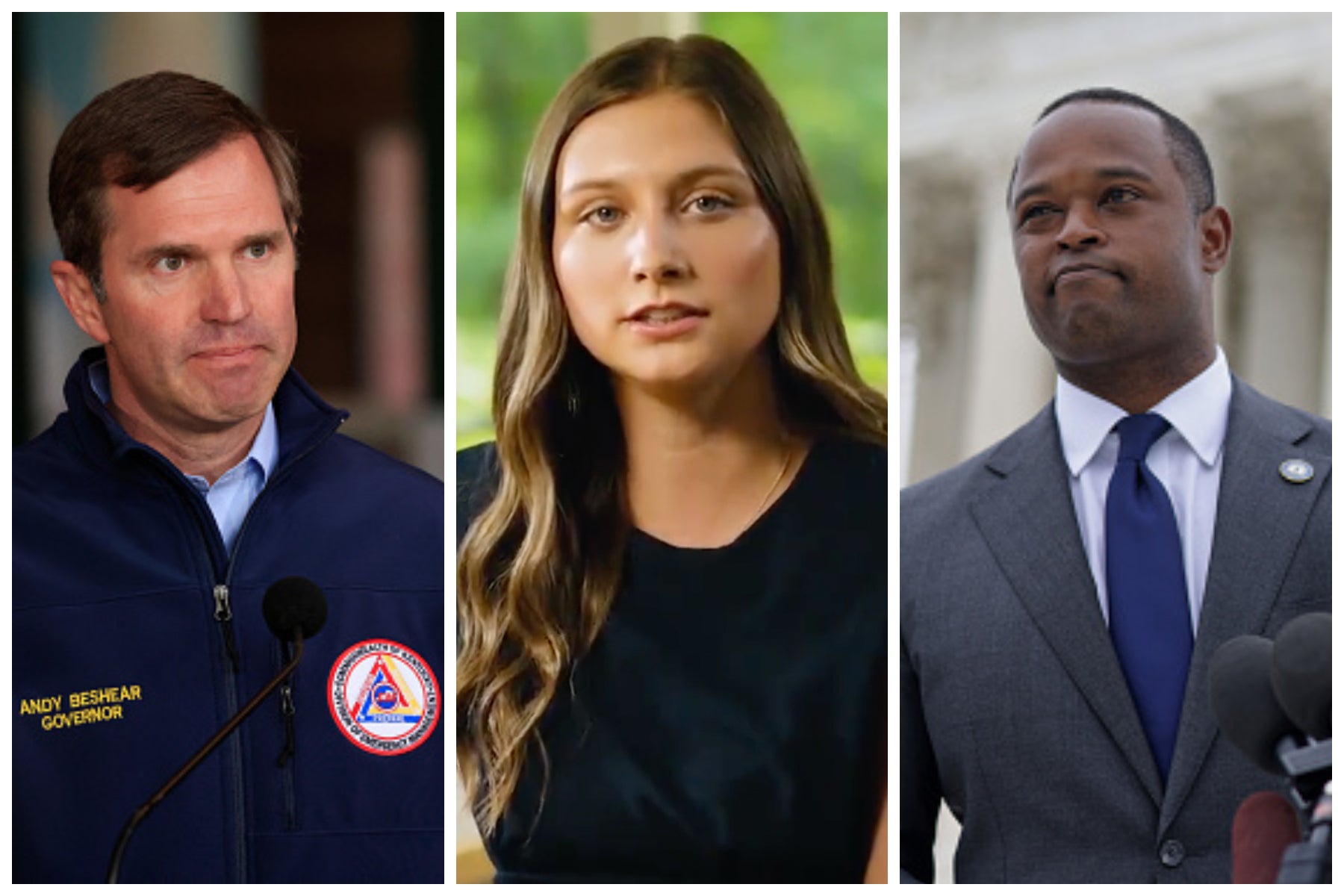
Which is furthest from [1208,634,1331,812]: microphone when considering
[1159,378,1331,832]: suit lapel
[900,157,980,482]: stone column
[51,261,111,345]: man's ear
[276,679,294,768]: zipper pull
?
[51,261,111,345]: man's ear

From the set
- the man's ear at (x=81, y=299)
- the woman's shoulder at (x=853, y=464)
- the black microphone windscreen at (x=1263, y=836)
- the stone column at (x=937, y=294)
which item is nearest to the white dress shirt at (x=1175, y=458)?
the stone column at (x=937, y=294)

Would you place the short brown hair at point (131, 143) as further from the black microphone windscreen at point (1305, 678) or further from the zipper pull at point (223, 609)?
the black microphone windscreen at point (1305, 678)

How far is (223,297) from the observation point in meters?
3.71

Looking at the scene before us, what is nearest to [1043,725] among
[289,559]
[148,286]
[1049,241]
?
[1049,241]

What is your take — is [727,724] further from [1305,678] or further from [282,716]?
[1305,678]

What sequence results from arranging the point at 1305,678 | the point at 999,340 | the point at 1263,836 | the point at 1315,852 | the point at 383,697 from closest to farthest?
the point at 1315,852, the point at 1305,678, the point at 1263,836, the point at 383,697, the point at 999,340

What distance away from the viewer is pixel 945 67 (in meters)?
3.82

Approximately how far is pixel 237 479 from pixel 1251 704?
190 centimetres

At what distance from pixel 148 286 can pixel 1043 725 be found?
1889 millimetres

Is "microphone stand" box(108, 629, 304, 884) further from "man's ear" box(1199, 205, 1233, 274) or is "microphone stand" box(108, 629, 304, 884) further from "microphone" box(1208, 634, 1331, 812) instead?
"man's ear" box(1199, 205, 1233, 274)

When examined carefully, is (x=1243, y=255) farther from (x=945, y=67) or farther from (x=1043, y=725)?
(x=1043, y=725)

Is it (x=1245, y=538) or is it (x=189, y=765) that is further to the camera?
(x=1245, y=538)

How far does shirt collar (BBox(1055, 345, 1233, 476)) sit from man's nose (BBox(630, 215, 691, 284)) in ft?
2.55

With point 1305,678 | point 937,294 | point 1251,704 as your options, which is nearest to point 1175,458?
point 937,294
